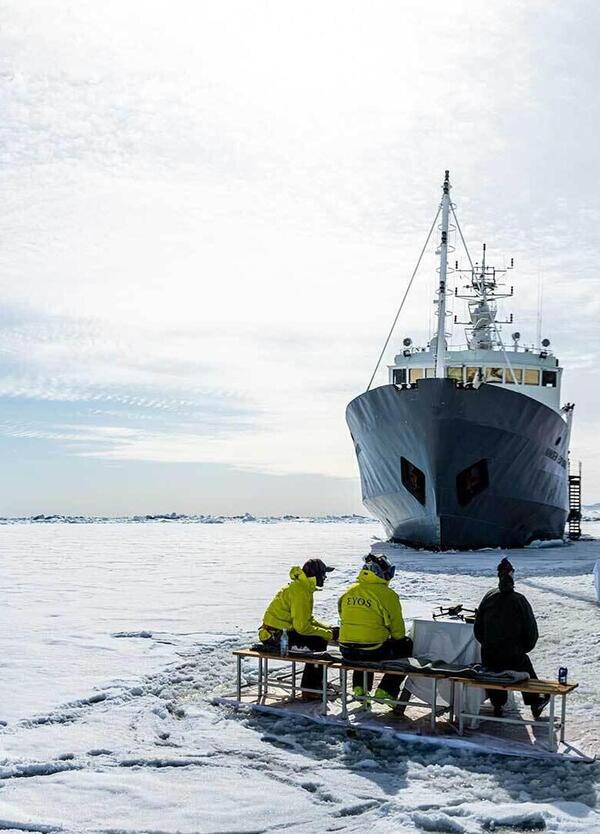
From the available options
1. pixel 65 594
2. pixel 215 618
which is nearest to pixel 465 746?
pixel 215 618

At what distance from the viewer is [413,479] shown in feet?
70.3

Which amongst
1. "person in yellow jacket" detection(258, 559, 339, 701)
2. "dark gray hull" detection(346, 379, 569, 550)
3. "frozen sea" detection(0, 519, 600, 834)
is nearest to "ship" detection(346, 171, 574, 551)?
"dark gray hull" detection(346, 379, 569, 550)

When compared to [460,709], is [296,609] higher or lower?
higher

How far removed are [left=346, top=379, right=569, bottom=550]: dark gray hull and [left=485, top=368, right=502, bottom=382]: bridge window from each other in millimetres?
3686

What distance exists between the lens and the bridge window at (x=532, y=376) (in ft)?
89.5

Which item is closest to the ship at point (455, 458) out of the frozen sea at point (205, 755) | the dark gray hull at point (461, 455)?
the dark gray hull at point (461, 455)

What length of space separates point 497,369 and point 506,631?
70.9 ft

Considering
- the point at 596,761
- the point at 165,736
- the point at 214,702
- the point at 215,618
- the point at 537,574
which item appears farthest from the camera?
the point at 537,574

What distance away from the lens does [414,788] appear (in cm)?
501

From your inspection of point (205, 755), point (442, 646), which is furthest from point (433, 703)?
point (205, 755)

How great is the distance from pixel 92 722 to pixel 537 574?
455 inches

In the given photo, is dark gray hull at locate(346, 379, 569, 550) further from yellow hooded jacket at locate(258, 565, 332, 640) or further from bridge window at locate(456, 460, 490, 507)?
yellow hooded jacket at locate(258, 565, 332, 640)

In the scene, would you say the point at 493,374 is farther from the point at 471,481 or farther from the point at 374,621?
the point at 374,621

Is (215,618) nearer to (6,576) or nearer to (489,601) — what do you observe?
(489,601)
